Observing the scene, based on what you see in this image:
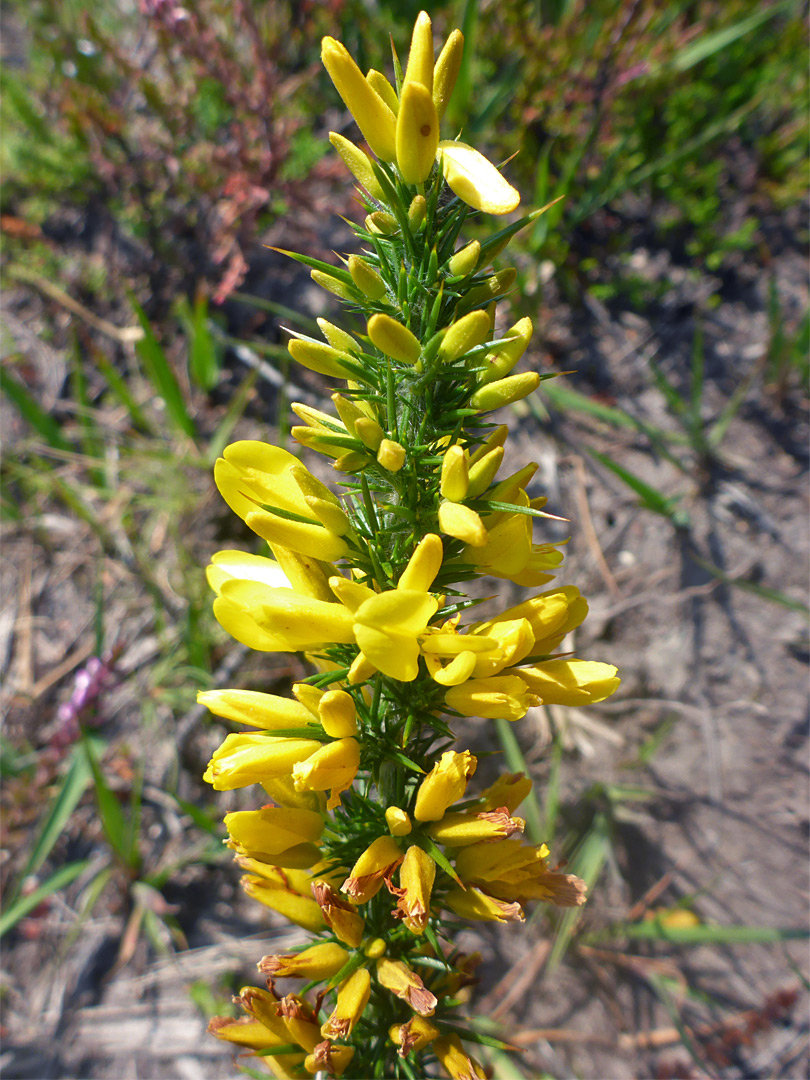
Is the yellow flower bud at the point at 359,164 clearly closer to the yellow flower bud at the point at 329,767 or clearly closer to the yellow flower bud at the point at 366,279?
the yellow flower bud at the point at 366,279

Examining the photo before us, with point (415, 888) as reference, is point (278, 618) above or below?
above

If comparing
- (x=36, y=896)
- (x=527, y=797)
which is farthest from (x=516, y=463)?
(x=36, y=896)

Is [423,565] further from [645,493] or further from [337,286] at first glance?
[645,493]

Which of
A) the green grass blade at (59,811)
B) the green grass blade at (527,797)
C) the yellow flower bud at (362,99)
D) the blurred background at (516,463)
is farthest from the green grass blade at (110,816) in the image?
the yellow flower bud at (362,99)

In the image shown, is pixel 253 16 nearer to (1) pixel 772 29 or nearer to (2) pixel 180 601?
(1) pixel 772 29

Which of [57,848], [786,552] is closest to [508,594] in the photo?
[786,552]

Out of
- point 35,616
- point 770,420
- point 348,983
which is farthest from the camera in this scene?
point 35,616

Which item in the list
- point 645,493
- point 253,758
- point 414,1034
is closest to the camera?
point 253,758
